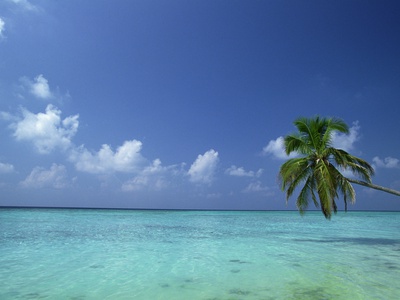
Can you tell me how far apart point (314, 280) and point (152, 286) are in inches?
140

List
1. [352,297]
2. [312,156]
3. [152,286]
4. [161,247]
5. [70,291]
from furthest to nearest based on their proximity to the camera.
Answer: [312,156] → [161,247] → [152,286] → [70,291] → [352,297]

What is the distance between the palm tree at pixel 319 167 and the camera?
38.7ft

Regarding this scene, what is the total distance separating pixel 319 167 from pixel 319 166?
7.1 inches

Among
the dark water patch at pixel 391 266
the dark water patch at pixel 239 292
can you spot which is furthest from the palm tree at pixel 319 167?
the dark water patch at pixel 239 292

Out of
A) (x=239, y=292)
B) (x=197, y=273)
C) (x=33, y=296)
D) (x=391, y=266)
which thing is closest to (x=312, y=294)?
(x=239, y=292)

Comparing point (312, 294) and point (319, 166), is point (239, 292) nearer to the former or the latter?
point (312, 294)

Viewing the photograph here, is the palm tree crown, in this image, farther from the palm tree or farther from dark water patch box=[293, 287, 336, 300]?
dark water patch box=[293, 287, 336, 300]

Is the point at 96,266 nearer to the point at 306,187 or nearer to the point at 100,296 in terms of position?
the point at 100,296

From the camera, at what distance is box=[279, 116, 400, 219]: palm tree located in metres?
11.8

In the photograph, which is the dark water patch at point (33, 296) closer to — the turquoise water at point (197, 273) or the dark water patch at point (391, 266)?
the turquoise water at point (197, 273)

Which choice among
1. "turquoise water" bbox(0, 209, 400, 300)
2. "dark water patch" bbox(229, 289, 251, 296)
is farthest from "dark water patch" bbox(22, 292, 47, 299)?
"dark water patch" bbox(229, 289, 251, 296)

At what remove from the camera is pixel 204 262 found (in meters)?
8.43

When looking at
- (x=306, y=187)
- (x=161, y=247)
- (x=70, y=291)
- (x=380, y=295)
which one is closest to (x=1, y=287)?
(x=70, y=291)

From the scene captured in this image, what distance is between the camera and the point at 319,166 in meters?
12.2
